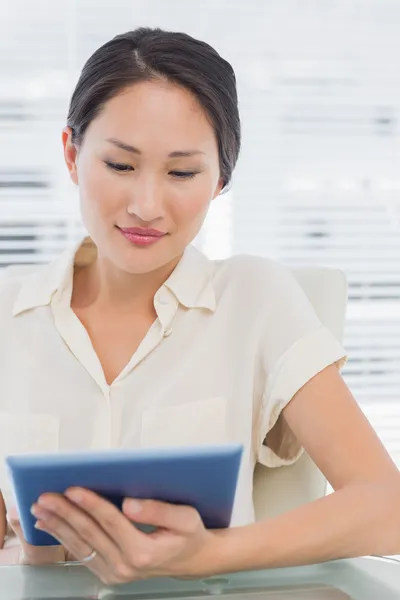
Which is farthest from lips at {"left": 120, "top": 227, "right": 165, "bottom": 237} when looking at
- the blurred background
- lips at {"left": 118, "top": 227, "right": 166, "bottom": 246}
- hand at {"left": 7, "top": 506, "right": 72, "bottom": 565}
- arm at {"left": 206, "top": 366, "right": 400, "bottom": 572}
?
the blurred background

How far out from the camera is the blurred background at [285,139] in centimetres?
313

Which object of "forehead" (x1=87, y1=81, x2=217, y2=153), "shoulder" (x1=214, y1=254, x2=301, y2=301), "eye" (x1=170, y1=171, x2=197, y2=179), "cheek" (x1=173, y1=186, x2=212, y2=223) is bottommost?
"shoulder" (x1=214, y1=254, x2=301, y2=301)

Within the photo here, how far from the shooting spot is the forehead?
3.98 feet

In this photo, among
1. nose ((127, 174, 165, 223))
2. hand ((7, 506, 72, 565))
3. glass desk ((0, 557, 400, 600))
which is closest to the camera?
glass desk ((0, 557, 400, 600))

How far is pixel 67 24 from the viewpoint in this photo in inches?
123

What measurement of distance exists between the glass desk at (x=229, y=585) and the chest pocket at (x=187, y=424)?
0.42 metres

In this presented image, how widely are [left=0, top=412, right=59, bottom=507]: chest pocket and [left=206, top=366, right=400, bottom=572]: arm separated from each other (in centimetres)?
39

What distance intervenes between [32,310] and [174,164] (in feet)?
1.33

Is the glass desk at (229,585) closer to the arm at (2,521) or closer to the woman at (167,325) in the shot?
the woman at (167,325)

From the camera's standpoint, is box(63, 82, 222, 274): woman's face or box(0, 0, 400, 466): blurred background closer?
box(63, 82, 222, 274): woman's face

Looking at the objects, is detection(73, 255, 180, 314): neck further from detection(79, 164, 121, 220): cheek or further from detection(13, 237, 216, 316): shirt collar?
detection(79, 164, 121, 220): cheek

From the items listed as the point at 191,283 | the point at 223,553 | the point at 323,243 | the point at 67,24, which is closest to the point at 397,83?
the point at 323,243

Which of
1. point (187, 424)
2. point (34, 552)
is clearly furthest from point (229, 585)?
point (187, 424)

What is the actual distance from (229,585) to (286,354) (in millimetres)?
492
